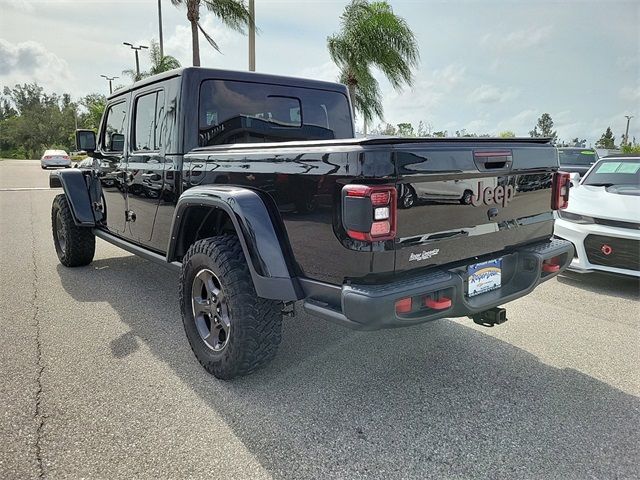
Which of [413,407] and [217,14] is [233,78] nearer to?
[413,407]

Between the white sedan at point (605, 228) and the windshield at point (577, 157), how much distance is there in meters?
8.52

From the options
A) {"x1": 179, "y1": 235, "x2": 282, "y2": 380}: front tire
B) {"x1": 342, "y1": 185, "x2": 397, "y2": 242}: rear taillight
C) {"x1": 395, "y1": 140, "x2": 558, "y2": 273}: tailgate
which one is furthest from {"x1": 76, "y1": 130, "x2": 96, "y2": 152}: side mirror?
{"x1": 395, "y1": 140, "x2": 558, "y2": 273}: tailgate

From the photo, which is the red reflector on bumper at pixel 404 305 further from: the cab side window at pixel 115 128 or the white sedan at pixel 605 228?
the white sedan at pixel 605 228

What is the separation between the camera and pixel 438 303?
2.45 metres

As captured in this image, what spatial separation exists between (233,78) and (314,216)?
182cm

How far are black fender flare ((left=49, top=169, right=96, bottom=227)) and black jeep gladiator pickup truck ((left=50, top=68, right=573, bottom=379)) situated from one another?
4.63 ft

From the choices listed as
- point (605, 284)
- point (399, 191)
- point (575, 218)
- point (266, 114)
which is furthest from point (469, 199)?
point (605, 284)

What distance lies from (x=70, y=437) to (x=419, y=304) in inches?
72.8

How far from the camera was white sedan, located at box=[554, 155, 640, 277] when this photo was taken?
15.5 feet

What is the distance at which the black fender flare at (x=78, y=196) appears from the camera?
520 centimetres

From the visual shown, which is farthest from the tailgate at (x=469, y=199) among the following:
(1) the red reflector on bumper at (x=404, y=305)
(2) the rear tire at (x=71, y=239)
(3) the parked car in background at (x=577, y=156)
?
(3) the parked car in background at (x=577, y=156)

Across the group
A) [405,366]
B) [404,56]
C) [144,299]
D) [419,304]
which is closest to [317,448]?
[419,304]

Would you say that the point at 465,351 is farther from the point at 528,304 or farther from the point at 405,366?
the point at 528,304

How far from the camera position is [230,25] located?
16172 millimetres
